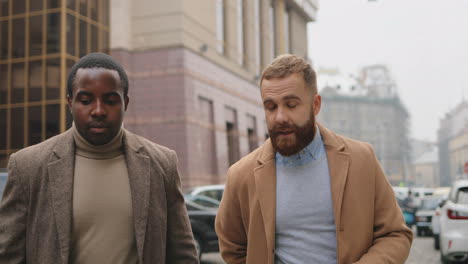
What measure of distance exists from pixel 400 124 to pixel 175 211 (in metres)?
125

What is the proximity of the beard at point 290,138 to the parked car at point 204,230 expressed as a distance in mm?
9061

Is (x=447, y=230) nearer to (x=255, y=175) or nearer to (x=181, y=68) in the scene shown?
(x=255, y=175)

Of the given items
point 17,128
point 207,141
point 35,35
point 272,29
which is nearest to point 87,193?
point 17,128

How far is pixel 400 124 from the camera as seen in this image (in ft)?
405

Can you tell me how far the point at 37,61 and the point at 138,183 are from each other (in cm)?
2469

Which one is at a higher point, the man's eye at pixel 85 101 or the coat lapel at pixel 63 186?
the man's eye at pixel 85 101

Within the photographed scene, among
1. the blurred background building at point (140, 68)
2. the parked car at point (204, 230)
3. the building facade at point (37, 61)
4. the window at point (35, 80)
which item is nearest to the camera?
the parked car at point (204, 230)

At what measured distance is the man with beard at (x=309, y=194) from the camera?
9.06 ft

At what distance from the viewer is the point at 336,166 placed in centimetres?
287

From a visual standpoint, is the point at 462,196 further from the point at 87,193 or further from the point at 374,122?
the point at 374,122

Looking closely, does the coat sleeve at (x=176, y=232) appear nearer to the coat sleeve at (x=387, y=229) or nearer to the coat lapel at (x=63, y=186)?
the coat lapel at (x=63, y=186)

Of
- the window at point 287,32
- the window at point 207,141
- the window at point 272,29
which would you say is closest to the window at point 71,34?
the window at point 207,141

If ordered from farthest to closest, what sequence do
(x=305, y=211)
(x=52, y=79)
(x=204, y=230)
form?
(x=52, y=79), (x=204, y=230), (x=305, y=211)

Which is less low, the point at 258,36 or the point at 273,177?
the point at 258,36
